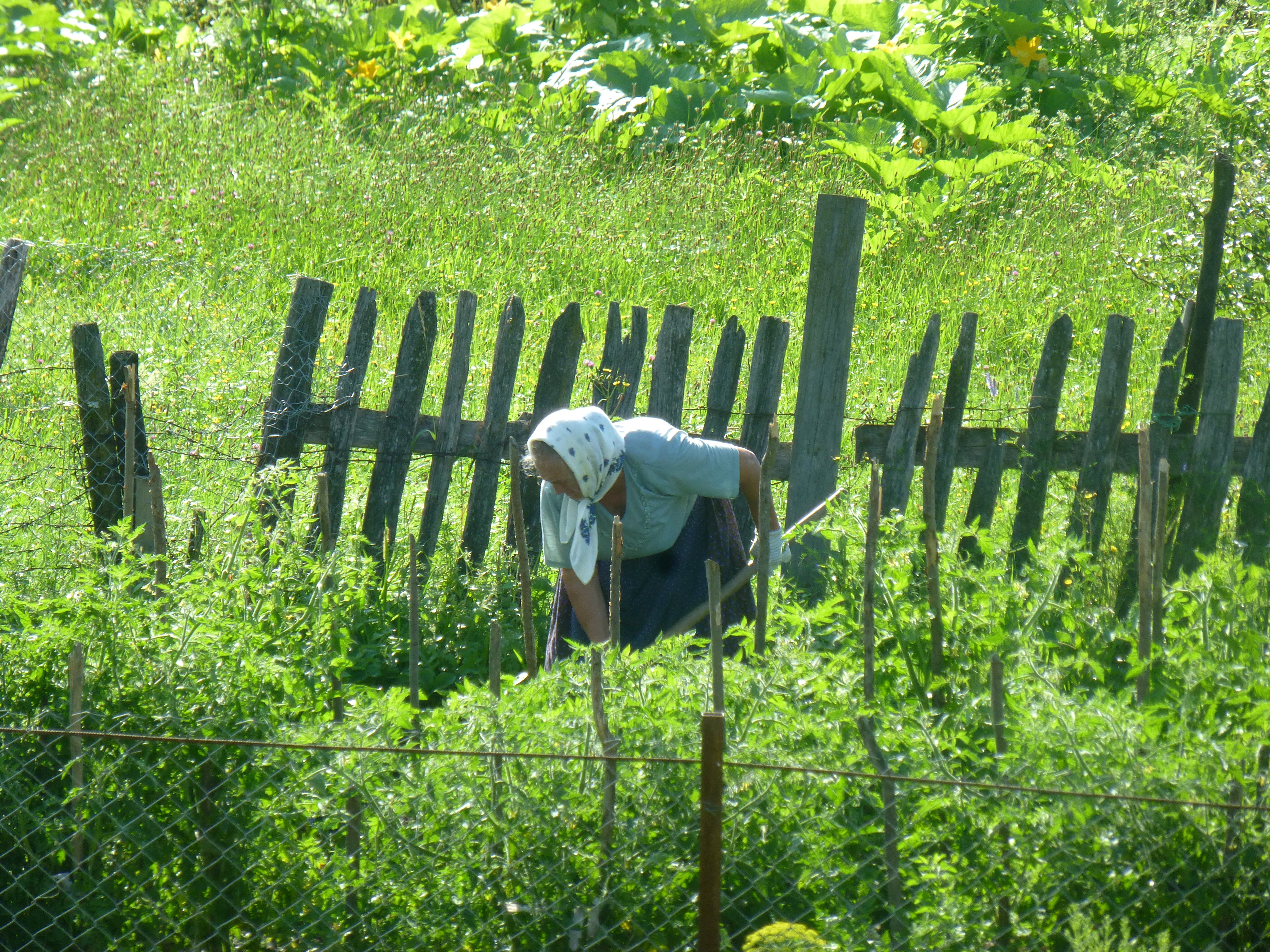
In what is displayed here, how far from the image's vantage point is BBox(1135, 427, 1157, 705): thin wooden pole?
251 cm

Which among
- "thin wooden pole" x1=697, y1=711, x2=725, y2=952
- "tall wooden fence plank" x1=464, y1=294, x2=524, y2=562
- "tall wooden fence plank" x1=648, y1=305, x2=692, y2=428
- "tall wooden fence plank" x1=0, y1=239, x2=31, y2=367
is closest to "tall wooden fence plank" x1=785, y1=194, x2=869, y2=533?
"tall wooden fence plank" x1=648, y1=305, x2=692, y2=428

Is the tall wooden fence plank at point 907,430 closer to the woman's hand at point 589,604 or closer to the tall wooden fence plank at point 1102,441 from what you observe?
the tall wooden fence plank at point 1102,441

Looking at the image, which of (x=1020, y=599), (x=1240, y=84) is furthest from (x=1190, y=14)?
(x=1020, y=599)

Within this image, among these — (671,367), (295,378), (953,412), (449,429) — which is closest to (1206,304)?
(953,412)

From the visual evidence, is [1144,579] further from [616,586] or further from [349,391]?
[349,391]

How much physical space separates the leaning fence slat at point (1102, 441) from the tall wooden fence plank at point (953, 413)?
42 centimetres

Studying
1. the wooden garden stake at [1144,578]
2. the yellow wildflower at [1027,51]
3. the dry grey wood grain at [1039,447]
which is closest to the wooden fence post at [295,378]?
the dry grey wood grain at [1039,447]

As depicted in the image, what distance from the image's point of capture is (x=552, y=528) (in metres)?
3.51

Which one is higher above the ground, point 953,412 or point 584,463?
point 953,412

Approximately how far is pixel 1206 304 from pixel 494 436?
98.9 inches

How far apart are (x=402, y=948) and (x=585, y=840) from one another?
1.36ft

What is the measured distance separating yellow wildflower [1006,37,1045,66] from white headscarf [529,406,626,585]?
762 centimetres

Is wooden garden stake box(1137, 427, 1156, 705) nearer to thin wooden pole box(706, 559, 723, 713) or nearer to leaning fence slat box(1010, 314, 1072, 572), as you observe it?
thin wooden pole box(706, 559, 723, 713)

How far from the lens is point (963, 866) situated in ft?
7.12
